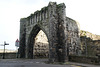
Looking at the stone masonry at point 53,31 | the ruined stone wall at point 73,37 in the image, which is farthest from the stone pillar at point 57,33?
the ruined stone wall at point 73,37

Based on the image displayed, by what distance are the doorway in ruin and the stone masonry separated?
0.51m

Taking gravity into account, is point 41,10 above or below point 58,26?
above

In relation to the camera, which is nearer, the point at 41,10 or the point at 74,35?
the point at 41,10

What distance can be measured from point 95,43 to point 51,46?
8.32 m

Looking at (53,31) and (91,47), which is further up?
(53,31)

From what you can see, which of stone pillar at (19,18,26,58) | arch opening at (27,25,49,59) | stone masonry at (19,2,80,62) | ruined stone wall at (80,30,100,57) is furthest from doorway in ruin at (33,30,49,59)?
ruined stone wall at (80,30,100,57)

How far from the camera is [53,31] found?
39.3 feet

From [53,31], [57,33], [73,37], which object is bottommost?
[73,37]

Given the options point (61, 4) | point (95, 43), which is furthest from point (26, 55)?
point (95, 43)

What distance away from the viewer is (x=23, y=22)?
18.3 m

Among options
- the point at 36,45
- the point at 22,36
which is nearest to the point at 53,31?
the point at 36,45

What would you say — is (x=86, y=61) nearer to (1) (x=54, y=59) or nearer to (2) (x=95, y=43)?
(1) (x=54, y=59)

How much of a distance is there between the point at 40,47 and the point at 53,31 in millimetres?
6290

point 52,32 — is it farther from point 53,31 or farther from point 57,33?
point 57,33
